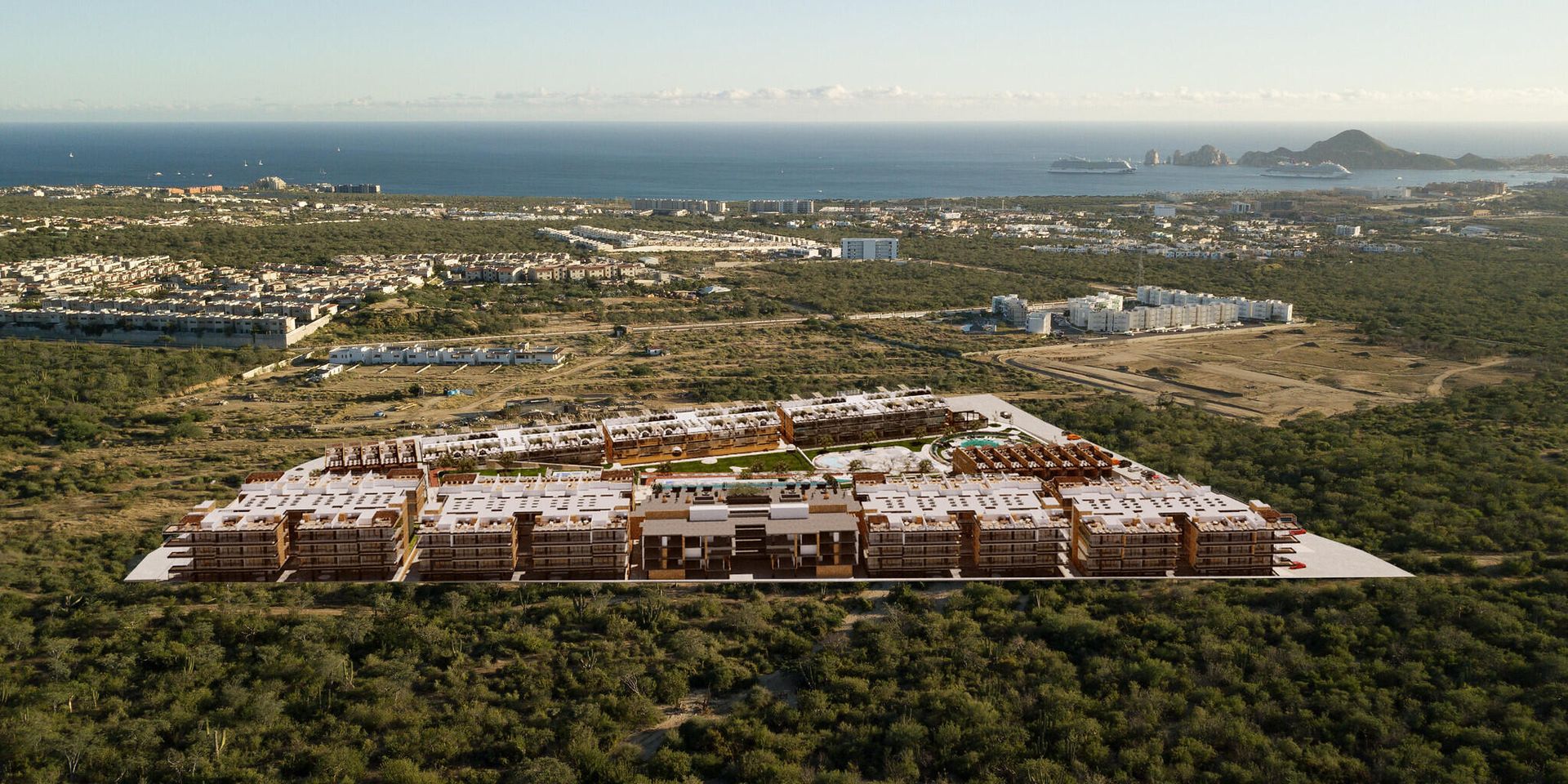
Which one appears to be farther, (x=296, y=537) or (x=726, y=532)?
(x=726, y=532)

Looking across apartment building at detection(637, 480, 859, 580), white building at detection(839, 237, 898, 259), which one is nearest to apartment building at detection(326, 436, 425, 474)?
apartment building at detection(637, 480, 859, 580)

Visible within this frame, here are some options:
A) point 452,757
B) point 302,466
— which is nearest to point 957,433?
point 302,466

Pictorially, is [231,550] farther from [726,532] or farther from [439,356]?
[439,356]

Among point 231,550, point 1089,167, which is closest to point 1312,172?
point 1089,167

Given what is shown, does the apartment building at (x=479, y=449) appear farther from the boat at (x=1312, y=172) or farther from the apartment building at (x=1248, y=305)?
→ the boat at (x=1312, y=172)

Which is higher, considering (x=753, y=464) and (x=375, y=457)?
(x=375, y=457)

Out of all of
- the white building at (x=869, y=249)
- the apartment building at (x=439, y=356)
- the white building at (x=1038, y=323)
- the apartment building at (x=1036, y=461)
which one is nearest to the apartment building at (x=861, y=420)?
the apartment building at (x=1036, y=461)
